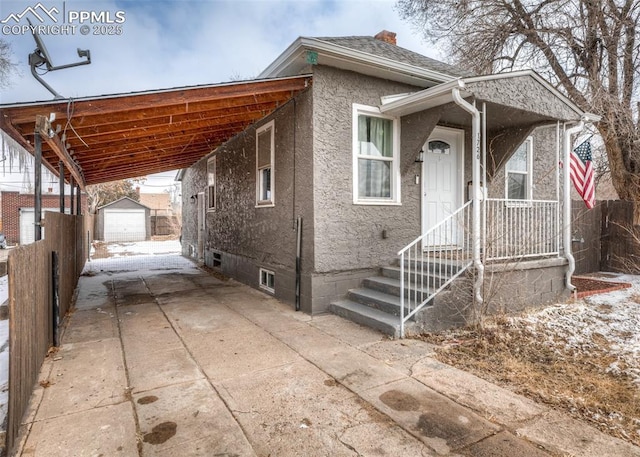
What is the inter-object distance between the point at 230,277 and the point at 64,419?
6380mm

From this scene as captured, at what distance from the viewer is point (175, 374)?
3.50 m

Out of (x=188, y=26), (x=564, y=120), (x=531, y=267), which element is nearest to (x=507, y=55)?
(x=564, y=120)

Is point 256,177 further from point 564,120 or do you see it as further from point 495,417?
point 495,417

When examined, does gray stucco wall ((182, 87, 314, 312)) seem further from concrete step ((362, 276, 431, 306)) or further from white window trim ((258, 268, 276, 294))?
concrete step ((362, 276, 431, 306))

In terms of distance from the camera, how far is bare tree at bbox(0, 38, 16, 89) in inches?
419

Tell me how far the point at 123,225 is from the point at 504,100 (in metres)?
28.2

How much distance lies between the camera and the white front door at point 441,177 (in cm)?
661

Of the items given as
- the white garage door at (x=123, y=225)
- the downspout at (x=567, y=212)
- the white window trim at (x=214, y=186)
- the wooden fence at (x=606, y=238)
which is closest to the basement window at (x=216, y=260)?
the white window trim at (x=214, y=186)

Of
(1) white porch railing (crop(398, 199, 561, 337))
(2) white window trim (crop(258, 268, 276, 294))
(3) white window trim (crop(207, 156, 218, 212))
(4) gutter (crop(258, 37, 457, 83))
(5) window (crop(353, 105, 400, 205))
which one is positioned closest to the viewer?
(1) white porch railing (crop(398, 199, 561, 337))

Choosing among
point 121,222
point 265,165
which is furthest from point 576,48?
point 121,222

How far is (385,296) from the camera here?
17.3ft

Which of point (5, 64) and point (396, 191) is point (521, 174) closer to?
point (396, 191)

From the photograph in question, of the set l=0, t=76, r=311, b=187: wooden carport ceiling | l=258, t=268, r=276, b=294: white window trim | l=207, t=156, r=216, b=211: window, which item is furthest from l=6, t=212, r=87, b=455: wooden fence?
l=207, t=156, r=216, b=211: window

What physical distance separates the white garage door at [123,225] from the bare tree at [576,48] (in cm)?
2480
